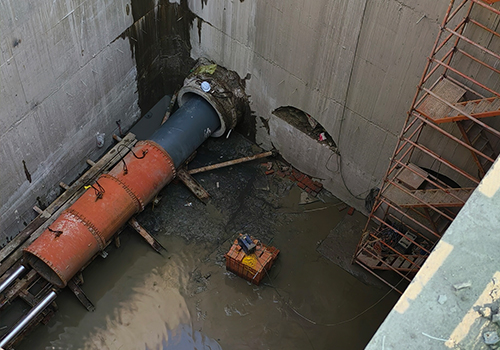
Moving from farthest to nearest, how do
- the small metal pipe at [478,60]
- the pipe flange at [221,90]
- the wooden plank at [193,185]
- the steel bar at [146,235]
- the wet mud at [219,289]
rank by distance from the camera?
the pipe flange at [221,90], the wooden plank at [193,185], the steel bar at [146,235], the wet mud at [219,289], the small metal pipe at [478,60]

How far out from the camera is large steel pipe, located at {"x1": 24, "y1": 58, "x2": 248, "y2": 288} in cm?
1041

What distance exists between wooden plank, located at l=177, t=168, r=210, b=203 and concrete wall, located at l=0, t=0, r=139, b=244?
2225 mm

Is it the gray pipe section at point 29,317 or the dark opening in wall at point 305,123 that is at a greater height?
the dark opening in wall at point 305,123

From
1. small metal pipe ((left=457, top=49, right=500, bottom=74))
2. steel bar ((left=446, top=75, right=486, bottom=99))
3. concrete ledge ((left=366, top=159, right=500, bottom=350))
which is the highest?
small metal pipe ((left=457, top=49, right=500, bottom=74))

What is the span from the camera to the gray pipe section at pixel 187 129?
12.2 metres

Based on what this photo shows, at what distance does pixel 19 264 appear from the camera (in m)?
10.7

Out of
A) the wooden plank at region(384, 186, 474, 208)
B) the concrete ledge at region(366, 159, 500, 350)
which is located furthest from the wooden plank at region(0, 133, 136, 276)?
the concrete ledge at region(366, 159, 500, 350)

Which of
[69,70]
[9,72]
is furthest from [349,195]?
[9,72]

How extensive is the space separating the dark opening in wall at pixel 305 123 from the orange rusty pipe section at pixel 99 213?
3008 mm

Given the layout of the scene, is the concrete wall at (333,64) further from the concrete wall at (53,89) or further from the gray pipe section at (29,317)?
the gray pipe section at (29,317)

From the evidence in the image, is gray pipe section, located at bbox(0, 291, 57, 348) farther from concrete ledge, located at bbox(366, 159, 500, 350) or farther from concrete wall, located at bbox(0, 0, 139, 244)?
concrete ledge, located at bbox(366, 159, 500, 350)

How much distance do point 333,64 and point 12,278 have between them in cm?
785

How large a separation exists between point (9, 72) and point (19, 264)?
155 inches

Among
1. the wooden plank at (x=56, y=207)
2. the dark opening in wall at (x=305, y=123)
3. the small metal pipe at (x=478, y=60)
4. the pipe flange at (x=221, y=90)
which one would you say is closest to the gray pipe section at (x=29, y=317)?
the wooden plank at (x=56, y=207)
